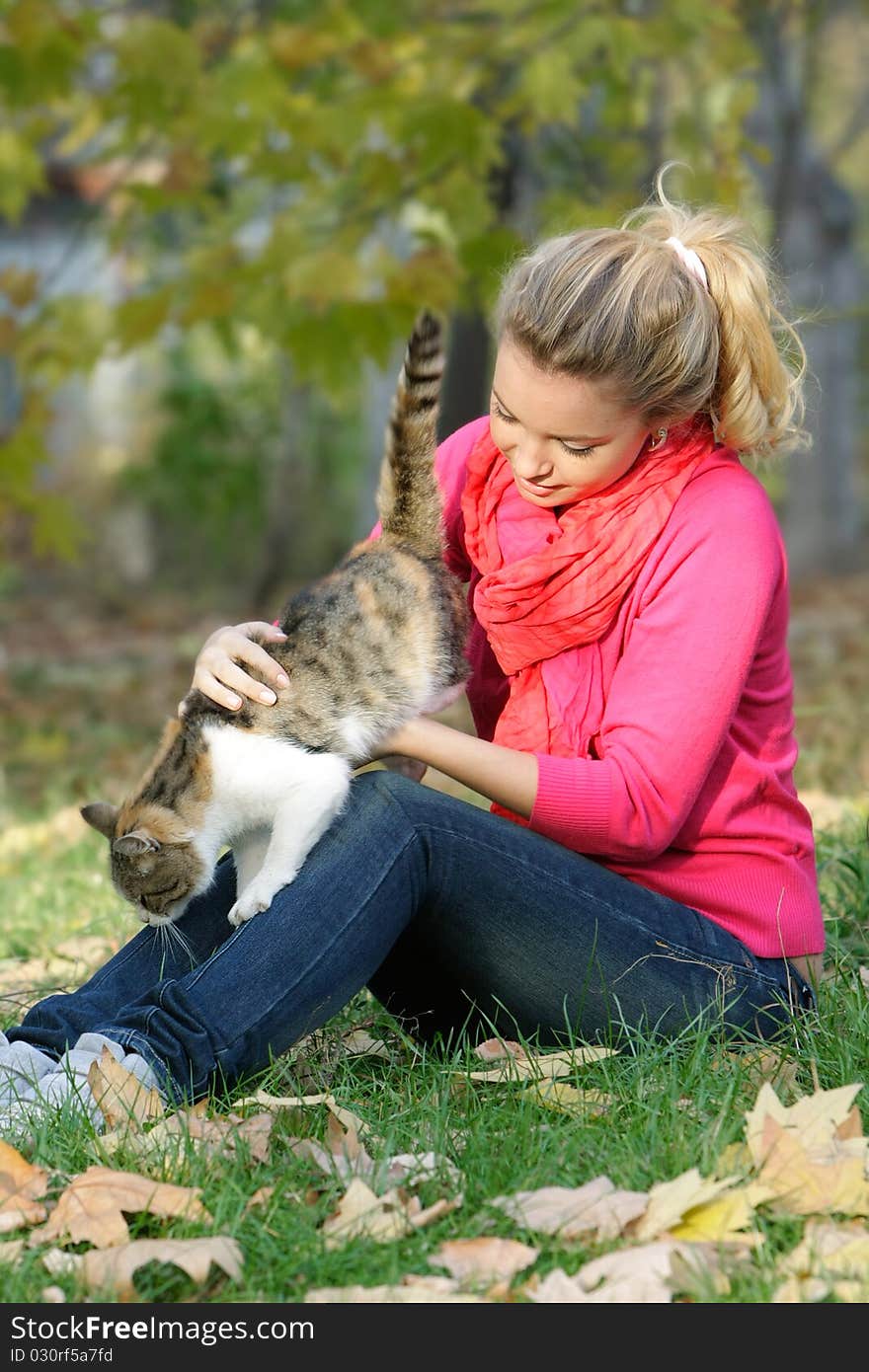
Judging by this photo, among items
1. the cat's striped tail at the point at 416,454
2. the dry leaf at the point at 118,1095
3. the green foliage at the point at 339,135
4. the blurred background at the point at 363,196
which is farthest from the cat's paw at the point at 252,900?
the green foliage at the point at 339,135

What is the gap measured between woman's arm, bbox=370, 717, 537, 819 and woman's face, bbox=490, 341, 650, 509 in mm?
458

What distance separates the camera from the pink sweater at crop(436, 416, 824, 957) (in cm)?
233

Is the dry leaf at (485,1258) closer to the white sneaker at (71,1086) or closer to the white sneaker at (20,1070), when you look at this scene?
the white sneaker at (71,1086)

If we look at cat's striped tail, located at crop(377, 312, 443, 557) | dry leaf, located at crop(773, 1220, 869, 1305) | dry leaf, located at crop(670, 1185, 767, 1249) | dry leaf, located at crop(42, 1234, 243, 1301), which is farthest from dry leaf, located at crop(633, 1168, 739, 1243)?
cat's striped tail, located at crop(377, 312, 443, 557)

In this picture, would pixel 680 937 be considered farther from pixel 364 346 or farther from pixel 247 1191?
pixel 364 346

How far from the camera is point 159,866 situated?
2721 millimetres

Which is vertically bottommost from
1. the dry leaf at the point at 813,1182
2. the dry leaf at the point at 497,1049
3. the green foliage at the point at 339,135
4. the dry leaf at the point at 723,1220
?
the dry leaf at the point at 497,1049

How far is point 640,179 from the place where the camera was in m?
6.14

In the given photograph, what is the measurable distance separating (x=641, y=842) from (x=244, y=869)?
0.79 m

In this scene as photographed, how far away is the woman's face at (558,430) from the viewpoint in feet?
7.80

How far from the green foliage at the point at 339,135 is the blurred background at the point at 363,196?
11 millimetres

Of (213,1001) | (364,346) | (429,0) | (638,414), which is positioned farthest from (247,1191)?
(429,0)
